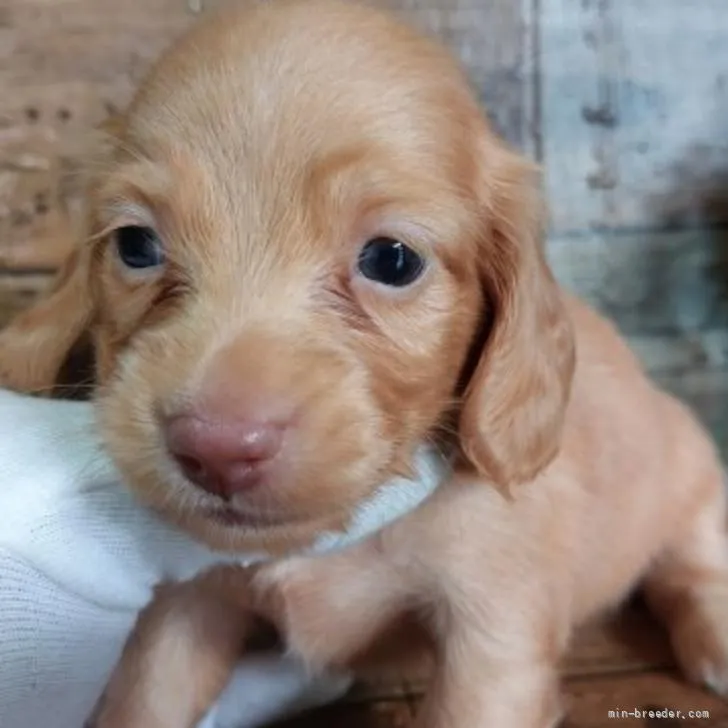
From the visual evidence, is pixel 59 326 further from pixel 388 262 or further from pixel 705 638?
pixel 705 638

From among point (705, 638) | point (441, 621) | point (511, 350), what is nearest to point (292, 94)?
point (511, 350)

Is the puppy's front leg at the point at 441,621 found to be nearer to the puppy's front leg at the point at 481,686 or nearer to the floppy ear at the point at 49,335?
the puppy's front leg at the point at 481,686

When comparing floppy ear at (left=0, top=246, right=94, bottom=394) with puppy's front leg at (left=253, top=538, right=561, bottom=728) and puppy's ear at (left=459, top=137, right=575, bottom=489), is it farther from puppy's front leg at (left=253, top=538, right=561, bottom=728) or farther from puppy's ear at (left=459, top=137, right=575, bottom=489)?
puppy's ear at (left=459, top=137, right=575, bottom=489)

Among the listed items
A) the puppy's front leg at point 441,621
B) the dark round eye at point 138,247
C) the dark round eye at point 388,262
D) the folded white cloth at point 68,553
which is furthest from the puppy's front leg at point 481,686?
the dark round eye at point 138,247

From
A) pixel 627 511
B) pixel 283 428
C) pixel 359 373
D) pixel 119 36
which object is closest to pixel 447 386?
pixel 359 373

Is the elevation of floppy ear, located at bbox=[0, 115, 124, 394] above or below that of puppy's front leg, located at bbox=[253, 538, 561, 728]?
above

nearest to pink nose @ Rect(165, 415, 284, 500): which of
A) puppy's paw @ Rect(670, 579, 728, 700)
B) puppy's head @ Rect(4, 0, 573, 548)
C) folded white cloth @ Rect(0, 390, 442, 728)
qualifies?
puppy's head @ Rect(4, 0, 573, 548)
